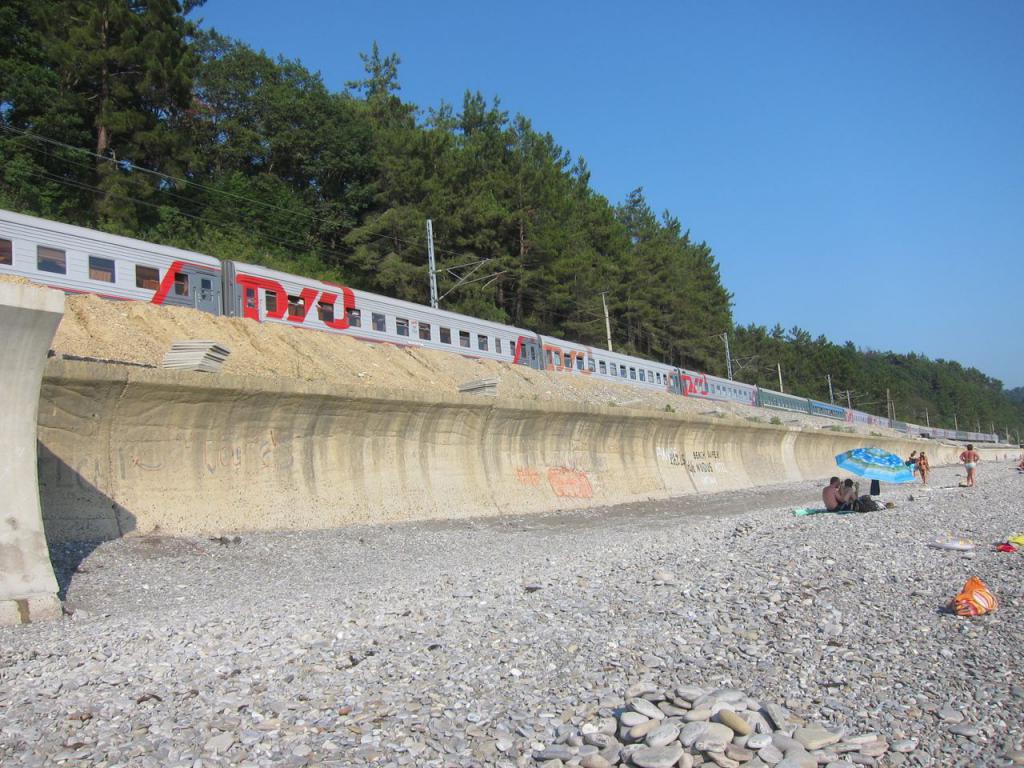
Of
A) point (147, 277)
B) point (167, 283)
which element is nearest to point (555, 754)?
point (147, 277)

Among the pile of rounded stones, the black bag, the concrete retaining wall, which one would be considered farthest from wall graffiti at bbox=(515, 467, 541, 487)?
the pile of rounded stones

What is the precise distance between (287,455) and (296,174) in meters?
47.9

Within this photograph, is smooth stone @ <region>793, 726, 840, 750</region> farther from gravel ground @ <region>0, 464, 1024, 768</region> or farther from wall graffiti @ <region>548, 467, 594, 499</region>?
wall graffiti @ <region>548, 467, 594, 499</region>

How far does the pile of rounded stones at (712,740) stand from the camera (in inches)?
148

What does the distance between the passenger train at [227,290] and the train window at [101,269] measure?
22mm

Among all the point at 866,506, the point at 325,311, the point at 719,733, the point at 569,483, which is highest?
the point at 325,311

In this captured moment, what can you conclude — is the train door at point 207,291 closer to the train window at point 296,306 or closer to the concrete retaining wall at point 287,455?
the train window at point 296,306

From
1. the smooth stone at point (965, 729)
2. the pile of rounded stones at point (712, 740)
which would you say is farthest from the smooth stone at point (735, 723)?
the smooth stone at point (965, 729)

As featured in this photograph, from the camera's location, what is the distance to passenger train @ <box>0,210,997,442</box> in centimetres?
1758

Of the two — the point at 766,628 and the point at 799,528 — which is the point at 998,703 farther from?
the point at 799,528

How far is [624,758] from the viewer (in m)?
3.85

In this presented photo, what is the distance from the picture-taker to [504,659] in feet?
17.3

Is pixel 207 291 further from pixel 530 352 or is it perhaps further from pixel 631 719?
pixel 631 719

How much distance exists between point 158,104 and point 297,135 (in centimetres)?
1176
